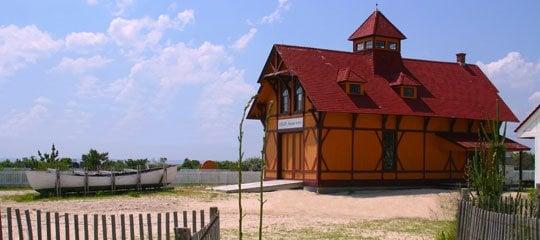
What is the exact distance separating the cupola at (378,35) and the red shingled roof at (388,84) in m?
0.41

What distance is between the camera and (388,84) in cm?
3244

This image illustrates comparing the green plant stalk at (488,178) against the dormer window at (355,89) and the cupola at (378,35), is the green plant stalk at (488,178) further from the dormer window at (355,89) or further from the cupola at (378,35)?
the cupola at (378,35)

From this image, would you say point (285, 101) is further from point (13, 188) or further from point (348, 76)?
point (13, 188)

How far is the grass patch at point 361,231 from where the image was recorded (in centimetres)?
1544

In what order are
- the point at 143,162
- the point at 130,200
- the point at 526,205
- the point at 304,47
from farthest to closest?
the point at 143,162
the point at 304,47
the point at 130,200
the point at 526,205

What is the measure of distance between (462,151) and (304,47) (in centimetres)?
946

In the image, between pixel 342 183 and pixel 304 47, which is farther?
pixel 304 47

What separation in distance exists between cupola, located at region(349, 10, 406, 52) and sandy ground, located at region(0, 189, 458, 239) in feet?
28.5

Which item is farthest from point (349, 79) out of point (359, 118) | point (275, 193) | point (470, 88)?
point (470, 88)

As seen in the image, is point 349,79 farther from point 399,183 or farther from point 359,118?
point 399,183

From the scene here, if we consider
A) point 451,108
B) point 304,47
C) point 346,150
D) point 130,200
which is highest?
point 304,47

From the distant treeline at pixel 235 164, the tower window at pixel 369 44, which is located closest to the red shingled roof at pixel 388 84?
the tower window at pixel 369 44

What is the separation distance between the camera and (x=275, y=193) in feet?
91.9

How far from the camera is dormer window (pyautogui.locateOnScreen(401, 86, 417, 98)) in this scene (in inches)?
1257
